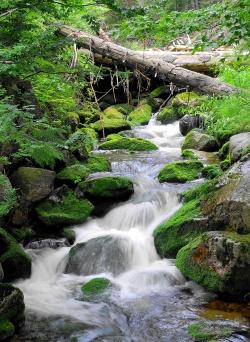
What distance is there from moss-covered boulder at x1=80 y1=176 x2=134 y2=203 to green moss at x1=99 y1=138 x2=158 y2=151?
387 cm

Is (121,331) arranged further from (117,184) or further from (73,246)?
(117,184)

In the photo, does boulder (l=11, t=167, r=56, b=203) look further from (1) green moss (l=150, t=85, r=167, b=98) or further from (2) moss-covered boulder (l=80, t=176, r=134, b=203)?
(1) green moss (l=150, t=85, r=167, b=98)

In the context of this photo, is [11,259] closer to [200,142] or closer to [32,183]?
[32,183]

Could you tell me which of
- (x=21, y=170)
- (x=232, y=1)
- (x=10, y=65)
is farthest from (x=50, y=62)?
(x=21, y=170)

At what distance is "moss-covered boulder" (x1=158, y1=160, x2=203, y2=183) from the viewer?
9414 mm

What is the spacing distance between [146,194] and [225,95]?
2860 millimetres

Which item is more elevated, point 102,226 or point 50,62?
point 50,62

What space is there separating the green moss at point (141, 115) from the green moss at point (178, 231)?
8554 millimetres

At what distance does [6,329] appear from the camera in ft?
15.6

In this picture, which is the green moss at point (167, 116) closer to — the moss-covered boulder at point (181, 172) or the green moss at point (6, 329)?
the moss-covered boulder at point (181, 172)

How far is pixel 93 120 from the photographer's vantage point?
15.0 metres

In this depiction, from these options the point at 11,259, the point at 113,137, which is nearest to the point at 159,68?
the point at 113,137

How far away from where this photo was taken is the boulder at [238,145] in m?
8.62

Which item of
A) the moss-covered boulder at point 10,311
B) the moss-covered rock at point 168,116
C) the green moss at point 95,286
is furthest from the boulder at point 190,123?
the moss-covered boulder at point 10,311
